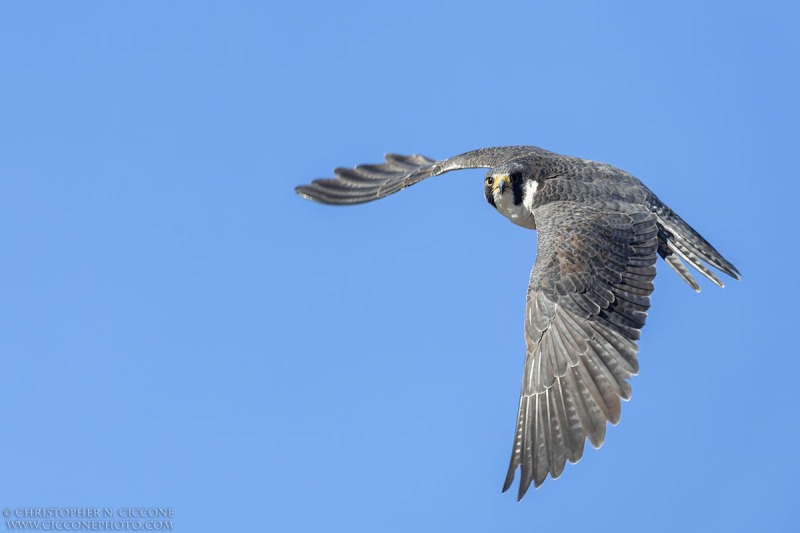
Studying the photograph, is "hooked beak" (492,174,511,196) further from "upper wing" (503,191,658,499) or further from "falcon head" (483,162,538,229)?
"upper wing" (503,191,658,499)

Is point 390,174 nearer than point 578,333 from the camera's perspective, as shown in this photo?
No

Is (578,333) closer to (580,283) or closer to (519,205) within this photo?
(580,283)

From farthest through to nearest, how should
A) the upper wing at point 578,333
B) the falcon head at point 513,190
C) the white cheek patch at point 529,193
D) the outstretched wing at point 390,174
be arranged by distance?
1. the outstretched wing at point 390,174
2. the falcon head at point 513,190
3. the white cheek patch at point 529,193
4. the upper wing at point 578,333

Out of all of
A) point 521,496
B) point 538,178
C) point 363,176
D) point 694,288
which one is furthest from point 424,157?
point 521,496

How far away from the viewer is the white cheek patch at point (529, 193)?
14859 millimetres

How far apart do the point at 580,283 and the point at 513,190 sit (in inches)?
90.7

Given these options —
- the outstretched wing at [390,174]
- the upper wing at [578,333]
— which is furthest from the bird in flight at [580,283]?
the outstretched wing at [390,174]

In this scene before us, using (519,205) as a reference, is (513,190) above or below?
above

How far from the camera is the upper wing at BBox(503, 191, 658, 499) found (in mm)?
12211

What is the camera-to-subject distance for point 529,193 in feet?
49.0

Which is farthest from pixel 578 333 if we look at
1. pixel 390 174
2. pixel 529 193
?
pixel 390 174

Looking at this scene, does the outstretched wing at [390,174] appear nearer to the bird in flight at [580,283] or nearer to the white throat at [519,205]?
the bird in flight at [580,283]

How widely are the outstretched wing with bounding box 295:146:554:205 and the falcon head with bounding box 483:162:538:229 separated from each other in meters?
1.09

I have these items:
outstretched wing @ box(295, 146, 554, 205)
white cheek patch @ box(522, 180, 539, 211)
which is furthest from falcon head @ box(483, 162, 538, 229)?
outstretched wing @ box(295, 146, 554, 205)
